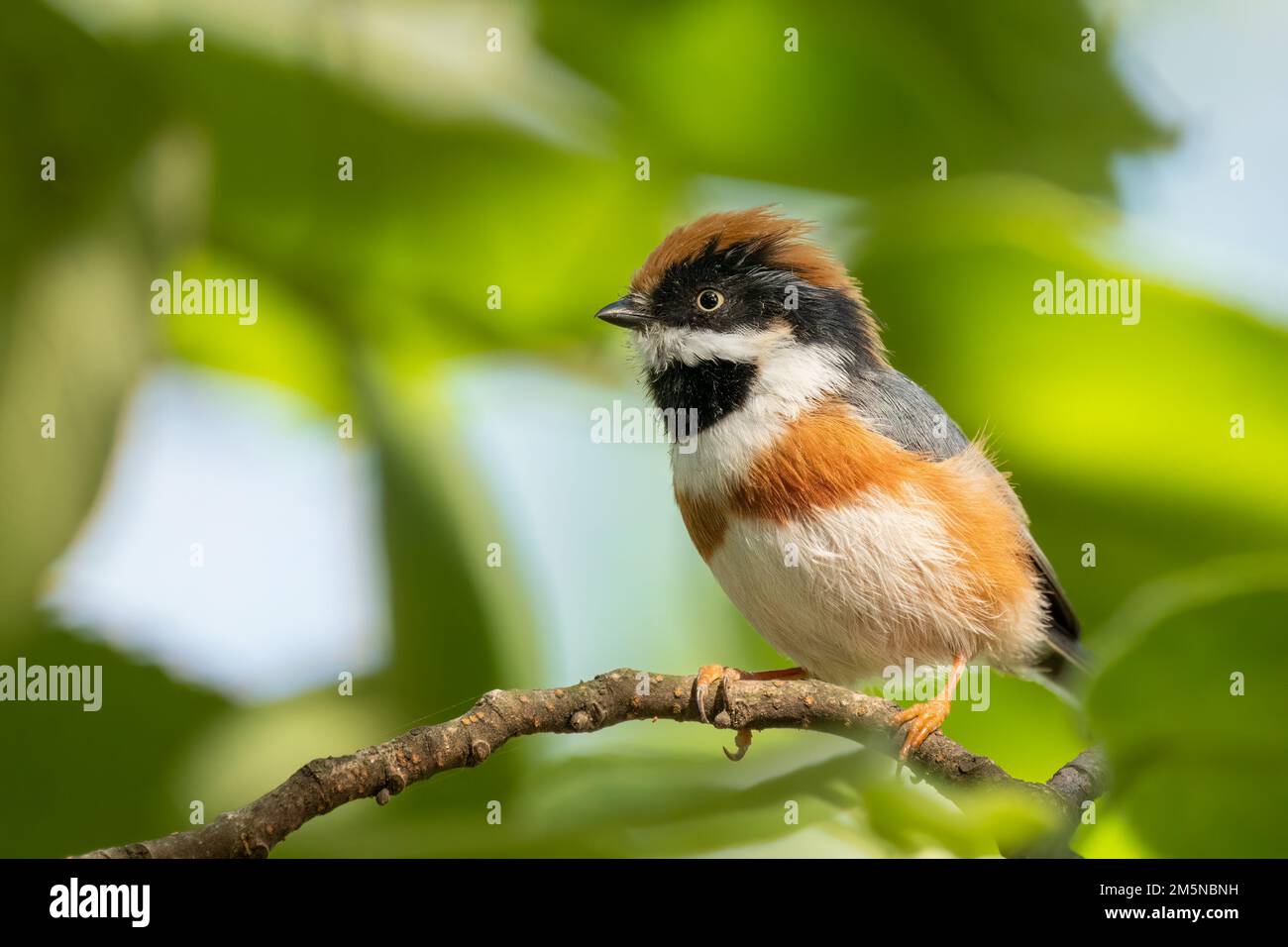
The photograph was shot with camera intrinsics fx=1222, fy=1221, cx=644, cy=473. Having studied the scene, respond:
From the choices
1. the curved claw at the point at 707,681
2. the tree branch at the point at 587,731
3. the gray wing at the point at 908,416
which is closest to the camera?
→ the tree branch at the point at 587,731

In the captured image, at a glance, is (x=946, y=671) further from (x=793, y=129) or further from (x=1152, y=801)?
(x=793, y=129)

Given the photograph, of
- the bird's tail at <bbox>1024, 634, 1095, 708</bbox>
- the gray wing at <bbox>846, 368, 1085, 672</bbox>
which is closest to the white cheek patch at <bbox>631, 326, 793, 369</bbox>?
the gray wing at <bbox>846, 368, 1085, 672</bbox>

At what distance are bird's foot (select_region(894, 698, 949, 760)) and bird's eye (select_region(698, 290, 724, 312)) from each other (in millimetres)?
546

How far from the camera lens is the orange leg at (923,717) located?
4.25 feet

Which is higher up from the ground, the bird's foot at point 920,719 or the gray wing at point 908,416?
the gray wing at point 908,416

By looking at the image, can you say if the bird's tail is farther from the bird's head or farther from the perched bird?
the bird's head

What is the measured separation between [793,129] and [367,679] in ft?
2.59

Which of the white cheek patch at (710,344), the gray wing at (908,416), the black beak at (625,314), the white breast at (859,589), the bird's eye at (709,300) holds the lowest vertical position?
the white breast at (859,589)

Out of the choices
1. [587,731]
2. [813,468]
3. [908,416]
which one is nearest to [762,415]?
[813,468]

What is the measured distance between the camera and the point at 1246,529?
3.80 ft

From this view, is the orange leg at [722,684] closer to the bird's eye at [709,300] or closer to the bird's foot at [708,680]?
the bird's foot at [708,680]

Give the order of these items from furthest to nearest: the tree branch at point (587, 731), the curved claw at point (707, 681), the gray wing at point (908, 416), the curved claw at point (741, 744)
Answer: the gray wing at point (908, 416) → the curved claw at point (741, 744) → the curved claw at point (707, 681) → the tree branch at point (587, 731)

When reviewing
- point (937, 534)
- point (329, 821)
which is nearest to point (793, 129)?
point (937, 534)

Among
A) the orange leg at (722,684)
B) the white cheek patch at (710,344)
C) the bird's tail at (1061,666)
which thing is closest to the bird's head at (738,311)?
the white cheek patch at (710,344)
